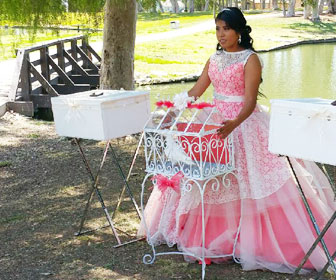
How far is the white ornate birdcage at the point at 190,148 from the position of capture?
3.84 m

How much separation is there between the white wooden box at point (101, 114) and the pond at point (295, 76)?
705cm

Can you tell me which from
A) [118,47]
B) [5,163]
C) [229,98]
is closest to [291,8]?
[118,47]

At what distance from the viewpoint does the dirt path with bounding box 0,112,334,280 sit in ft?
13.3

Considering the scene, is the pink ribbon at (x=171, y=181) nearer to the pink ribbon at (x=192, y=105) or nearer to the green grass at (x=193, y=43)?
the pink ribbon at (x=192, y=105)

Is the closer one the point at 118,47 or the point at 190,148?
the point at 190,148

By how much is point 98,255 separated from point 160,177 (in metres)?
0.78

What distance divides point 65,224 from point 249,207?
5.45 ft

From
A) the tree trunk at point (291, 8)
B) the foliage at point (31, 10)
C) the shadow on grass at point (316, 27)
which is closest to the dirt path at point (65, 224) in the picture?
the foliage at point (31, 10)

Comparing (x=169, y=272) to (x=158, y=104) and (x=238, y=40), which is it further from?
(x=238, y=40)

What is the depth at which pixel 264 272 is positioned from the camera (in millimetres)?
3881

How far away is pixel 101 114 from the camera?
4.11 meters

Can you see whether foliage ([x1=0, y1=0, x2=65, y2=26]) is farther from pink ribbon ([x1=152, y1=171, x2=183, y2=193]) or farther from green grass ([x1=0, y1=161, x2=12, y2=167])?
green grass ([x1=0, y1=161, x2=12, y2=167])

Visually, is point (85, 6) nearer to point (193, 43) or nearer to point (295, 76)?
point (295, 76)

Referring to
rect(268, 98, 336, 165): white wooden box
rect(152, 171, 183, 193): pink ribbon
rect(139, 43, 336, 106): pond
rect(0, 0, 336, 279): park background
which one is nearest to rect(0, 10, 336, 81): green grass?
rect(0, 0, 336, 279): park background
